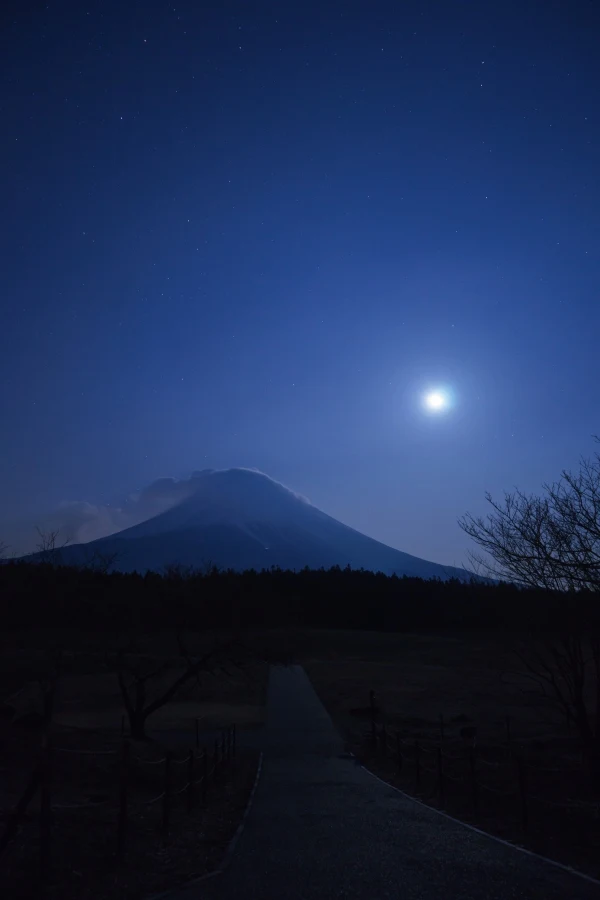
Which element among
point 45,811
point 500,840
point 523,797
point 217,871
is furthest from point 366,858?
point 45,811

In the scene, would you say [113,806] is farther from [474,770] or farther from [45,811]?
[474,770]

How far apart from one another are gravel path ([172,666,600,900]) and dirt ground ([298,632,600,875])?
4.01 feet

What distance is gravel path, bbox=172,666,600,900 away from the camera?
6629mm

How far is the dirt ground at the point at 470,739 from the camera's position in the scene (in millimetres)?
10797

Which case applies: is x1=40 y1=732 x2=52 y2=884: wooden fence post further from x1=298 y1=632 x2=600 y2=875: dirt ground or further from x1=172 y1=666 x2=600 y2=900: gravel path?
x1=298 y1=632 x2=600 y2=875: dirt ground

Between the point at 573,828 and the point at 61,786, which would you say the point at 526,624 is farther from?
the point at 61,786

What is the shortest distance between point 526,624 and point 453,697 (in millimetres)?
25225

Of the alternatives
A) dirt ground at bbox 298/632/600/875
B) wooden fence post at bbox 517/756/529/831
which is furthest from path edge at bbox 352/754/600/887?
wooden fence post at bbox 517/756/529/831

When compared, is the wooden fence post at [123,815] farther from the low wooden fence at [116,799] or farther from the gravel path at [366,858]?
the gravel path at [366,858]

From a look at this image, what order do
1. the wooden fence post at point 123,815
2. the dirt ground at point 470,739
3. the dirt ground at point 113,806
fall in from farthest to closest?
the dirt ground at point 470,739 < the wooden fence post at point 123,815 < the dirt ground at point 113,806

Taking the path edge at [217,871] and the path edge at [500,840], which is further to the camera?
the path edge at [500,840]

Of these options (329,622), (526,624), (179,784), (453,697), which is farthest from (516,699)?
(329,622)

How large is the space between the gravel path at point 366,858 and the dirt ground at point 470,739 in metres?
1.22

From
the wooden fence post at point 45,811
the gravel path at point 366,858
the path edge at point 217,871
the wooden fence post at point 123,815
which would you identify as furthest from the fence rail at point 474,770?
the wooden fence post at point 45,811
